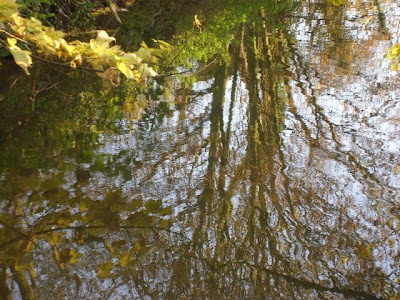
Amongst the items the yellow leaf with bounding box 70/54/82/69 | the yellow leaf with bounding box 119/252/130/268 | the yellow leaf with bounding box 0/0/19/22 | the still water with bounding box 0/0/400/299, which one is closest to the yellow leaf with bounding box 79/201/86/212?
the still water with bounding box 0/0/400/299

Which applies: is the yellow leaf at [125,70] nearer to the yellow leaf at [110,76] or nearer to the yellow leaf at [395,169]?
the yellow leaf at [110,76]

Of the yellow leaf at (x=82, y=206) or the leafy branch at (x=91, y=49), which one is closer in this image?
the leafy branch at (x=91, y=49)

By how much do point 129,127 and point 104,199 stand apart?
138cm

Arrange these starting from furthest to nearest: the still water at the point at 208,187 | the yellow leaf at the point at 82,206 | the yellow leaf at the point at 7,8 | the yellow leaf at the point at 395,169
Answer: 1. the yellow leaf at the point at 395,169
2. the yellow leaf at the point at 82,206
3. the still water at the point at 208,187
4. the yellow leaf at the point at 7,8

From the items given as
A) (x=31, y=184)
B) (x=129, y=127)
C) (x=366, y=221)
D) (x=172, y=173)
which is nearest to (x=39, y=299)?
(x=31, y=184)

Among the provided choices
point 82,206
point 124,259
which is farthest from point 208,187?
point 124,259

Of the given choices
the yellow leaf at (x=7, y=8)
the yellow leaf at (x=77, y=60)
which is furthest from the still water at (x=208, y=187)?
the yellow leaf at (x=7, y=8)

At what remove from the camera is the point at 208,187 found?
386 cm

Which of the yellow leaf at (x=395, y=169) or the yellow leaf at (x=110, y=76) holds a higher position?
the yellow leaf at (x=110, y=76)

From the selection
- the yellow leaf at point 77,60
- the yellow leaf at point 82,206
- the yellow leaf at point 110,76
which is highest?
the yellow leaf at point 77,60

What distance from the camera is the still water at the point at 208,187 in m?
2.92

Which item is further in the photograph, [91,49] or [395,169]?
[395,169]

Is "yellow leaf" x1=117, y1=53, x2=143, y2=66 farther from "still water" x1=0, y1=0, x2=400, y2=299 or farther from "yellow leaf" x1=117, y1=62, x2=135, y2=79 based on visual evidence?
"still water" x1=0, y1=0, x2=400, y2=299

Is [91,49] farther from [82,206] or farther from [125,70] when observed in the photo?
[82,206]
